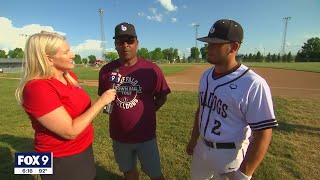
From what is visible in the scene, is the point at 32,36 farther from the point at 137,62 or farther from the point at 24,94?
the point at 137,62

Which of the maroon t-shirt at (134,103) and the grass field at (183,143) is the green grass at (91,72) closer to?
the grass field at (183,143)

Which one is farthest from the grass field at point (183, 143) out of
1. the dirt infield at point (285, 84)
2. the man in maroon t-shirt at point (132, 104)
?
the dirt infield at point (285, 84)

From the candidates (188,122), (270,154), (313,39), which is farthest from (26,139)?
(313,39)

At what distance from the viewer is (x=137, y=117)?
11.5 feet

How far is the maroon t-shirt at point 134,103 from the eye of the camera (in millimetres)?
3477

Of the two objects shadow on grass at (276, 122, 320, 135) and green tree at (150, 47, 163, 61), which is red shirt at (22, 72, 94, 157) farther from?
green tree at (150, 47, 163, 61)

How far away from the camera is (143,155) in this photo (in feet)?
12.0

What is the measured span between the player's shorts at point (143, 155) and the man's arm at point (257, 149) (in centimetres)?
161

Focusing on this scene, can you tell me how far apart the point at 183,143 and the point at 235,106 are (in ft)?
12.4

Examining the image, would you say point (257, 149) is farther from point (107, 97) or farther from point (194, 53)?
point (194, 53)

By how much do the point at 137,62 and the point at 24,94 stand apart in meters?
1.61

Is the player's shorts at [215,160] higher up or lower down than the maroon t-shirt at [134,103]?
lower down

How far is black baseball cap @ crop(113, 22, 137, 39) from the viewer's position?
3.47m

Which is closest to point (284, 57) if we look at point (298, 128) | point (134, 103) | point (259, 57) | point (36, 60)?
point (259, 57)
